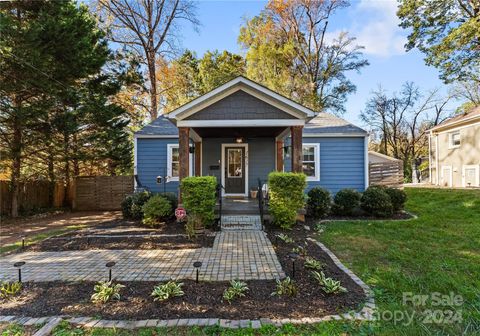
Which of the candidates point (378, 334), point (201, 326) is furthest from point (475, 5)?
point (201, 326)

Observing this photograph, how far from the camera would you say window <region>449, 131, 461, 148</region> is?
15812 millimetres

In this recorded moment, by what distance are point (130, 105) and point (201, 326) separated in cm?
1909

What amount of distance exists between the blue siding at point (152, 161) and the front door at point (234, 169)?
2339mm

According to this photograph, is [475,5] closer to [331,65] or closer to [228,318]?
[331,65]

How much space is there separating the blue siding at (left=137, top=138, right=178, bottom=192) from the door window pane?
2.50 metres

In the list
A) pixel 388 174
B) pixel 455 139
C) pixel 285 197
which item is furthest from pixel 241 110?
pixel 455 139

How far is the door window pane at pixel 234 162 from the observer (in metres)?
11.2

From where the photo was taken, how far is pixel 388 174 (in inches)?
511

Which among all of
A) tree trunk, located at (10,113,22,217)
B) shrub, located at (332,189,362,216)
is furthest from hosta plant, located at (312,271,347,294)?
tree trunk, located at (10,113,22,217)

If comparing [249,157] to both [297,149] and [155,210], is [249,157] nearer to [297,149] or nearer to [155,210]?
[297,149]

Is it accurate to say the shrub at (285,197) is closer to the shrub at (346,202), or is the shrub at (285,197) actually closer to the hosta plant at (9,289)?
the shrub at (346,202)

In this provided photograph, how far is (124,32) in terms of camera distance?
57.6 ft

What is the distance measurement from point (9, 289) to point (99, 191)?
392 inches

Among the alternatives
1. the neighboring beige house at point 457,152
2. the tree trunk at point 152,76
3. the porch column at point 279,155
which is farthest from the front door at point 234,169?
the neighboring beige house at point 457,152
